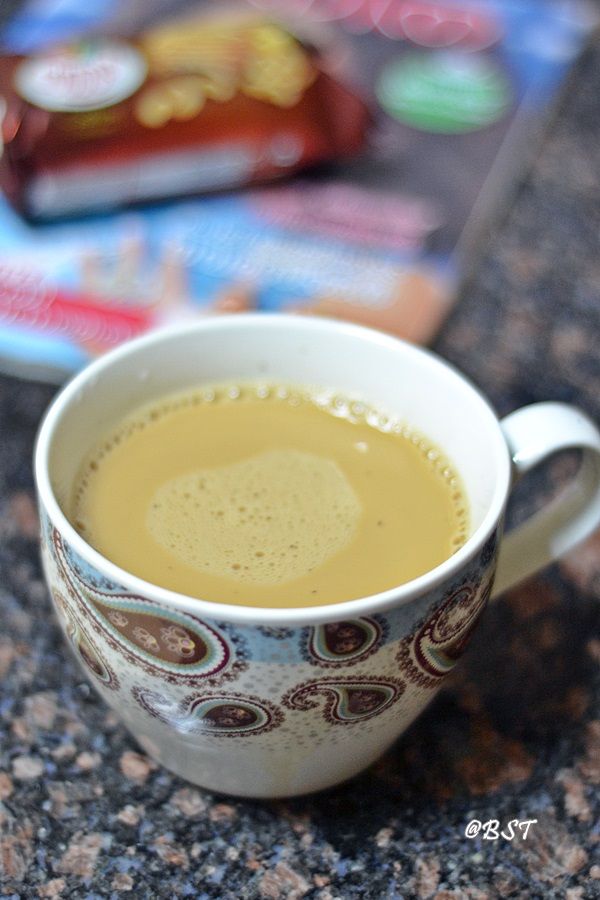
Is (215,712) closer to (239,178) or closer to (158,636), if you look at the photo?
(158,636)

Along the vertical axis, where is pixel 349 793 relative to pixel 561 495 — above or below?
below

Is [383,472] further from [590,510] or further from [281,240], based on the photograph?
[281,240]

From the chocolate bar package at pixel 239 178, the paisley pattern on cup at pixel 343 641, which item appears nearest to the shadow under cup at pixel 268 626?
the paisley pattern on cup at pixel 343 641

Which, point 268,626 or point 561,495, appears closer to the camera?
point 268,626

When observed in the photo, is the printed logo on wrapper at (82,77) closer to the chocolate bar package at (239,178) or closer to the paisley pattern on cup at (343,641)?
the chocolate bar package at (239,178)

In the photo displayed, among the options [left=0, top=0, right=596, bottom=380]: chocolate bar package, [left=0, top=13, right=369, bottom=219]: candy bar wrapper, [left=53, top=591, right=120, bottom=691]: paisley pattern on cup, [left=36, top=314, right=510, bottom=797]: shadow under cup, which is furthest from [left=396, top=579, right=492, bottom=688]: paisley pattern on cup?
[left=0, top=13, right=369, bottom=219]: candy bar wrapper

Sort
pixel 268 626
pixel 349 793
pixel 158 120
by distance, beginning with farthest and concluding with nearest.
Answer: pixel 158 120 < pixel 349 793 < pixel 268 626

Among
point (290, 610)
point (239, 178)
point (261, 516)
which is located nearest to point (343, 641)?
point (290, 610)

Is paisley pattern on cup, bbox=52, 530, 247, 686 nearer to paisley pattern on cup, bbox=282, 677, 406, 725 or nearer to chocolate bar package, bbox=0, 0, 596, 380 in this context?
paisley pattern on cup, bbox=282, 677, 406, 725
